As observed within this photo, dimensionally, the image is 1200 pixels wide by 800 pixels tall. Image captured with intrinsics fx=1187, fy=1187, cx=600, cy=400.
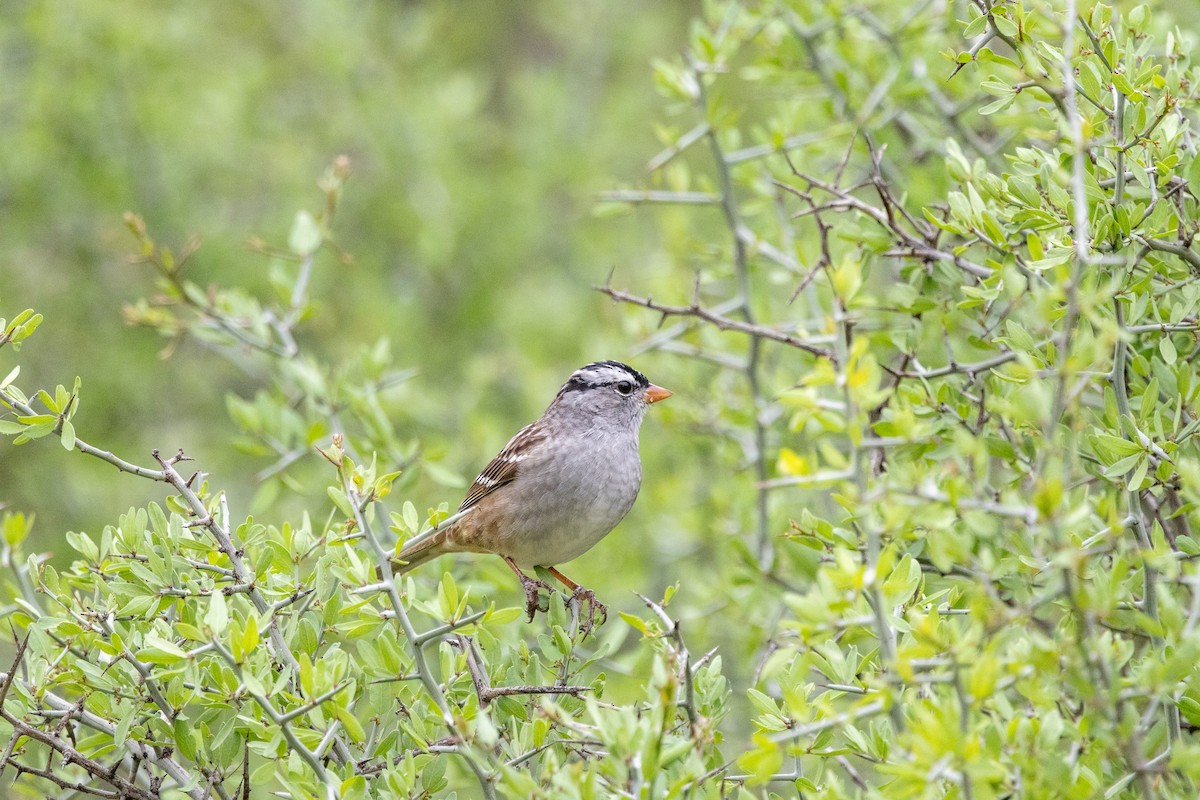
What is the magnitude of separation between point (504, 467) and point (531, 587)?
560mm

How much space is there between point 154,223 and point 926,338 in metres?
5.48

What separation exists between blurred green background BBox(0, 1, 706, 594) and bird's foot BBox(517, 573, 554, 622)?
5.51 ft

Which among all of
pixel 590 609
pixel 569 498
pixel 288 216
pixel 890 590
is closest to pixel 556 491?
pixel 569 498

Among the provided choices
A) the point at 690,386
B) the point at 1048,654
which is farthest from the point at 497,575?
the point at 1048,654

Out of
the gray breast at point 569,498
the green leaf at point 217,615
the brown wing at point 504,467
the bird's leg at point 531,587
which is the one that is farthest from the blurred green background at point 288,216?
the green leaf at point 217,615

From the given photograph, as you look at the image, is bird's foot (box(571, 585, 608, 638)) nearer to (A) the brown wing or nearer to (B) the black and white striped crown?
(A) the brown wing

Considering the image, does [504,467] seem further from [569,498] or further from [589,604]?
[589,604]

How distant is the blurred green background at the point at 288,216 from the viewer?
6996 mm

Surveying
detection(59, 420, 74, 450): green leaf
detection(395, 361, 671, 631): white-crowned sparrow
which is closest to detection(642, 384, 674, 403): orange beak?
detection(395, 361, 671, 631): white-crowned sparrow

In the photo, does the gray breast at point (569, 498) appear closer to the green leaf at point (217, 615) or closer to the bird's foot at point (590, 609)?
the bird's foot at point (590, 609)

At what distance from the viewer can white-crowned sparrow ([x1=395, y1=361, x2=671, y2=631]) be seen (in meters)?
4.38

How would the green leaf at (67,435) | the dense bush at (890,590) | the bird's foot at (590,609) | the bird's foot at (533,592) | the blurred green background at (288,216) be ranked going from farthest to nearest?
the blurred green background at (288,216), the bird's foot at (533,592), the bird's foot at (590,609), the green leaf at (67,435), the dense bush at (890,590)

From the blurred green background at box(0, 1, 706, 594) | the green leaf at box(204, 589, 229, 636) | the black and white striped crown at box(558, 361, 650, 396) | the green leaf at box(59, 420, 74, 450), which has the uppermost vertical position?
the green leaf at box(59, 420, 74, 450)

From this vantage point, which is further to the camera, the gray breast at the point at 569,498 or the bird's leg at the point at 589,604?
the gray breast at the point at 569,498
